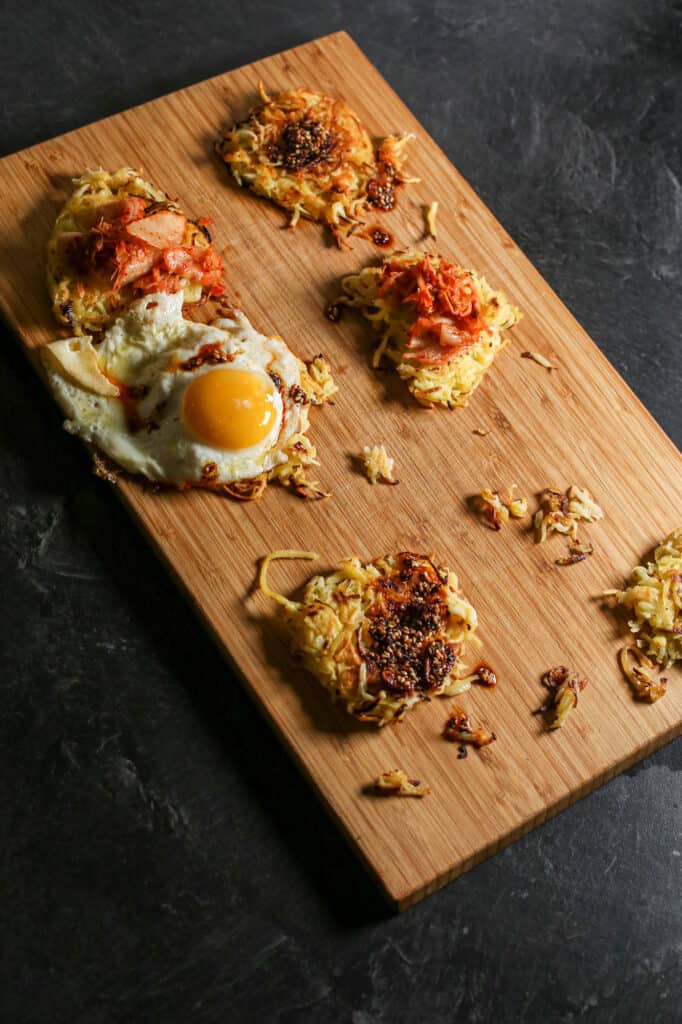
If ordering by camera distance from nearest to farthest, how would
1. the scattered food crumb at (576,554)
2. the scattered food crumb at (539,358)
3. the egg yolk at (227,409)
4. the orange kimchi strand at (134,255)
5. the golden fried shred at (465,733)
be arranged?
the golden fried shred at (465,733) → the egg yolk at (227,409) → the scattered food crumb at (576,554) → the orange kimchi strand at (134,255) → the scattered food crumb at (539,358)

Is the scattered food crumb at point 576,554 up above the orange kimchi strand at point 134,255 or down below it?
below

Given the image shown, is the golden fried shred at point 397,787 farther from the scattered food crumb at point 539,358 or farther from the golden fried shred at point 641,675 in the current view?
the scattered food crumb at point 539,358

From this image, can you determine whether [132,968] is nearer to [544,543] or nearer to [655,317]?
[544,543]

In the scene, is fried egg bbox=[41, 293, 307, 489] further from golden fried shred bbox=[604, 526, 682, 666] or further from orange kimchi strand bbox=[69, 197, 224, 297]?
golden fried shred bbox=[604, 526, 682, 666]

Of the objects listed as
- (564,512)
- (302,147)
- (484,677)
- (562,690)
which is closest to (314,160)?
(302,147)

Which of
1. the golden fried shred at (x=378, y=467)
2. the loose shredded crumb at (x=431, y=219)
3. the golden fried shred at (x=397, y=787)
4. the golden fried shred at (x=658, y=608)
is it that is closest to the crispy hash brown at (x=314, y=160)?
the loose shredded crumb at (x=431, y=219)

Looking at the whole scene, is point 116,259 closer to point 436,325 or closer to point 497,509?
point 436,325
